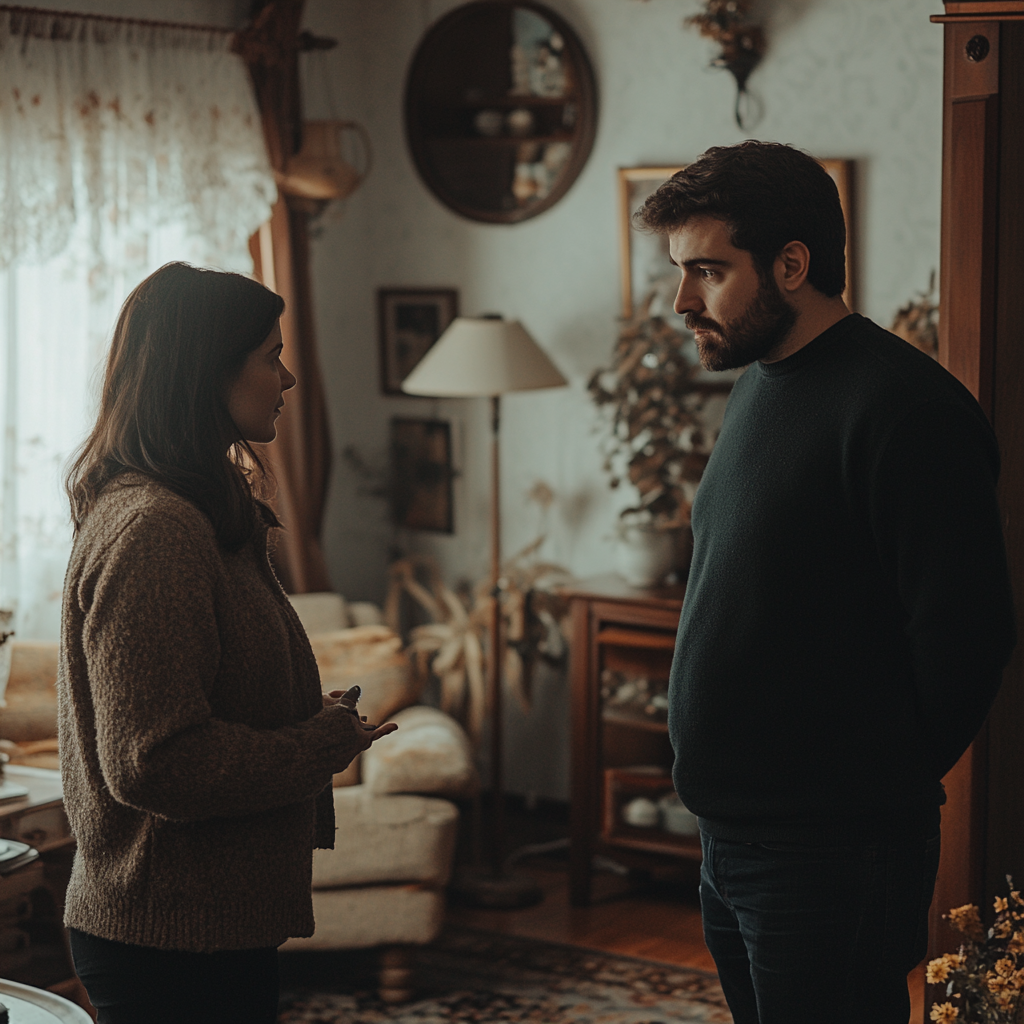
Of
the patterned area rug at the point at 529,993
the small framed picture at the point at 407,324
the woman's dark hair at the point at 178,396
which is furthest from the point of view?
the small framed picture at the point at 407,324

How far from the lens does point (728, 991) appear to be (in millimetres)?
1714

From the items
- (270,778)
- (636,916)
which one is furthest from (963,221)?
(636,916)

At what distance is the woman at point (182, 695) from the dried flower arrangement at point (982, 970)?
0.99m

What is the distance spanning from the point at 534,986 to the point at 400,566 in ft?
5.12

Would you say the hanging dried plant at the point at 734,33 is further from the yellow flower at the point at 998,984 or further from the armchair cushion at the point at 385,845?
the yellow flower at the point at 998,984

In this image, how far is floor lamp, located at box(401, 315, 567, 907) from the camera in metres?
3.56

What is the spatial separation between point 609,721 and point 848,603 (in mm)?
2204

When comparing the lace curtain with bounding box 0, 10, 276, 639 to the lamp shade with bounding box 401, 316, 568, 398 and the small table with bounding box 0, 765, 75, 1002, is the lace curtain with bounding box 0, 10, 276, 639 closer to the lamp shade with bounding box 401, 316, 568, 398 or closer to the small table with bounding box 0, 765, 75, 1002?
the lamp shade with bounding box 401, 316, 568, 398

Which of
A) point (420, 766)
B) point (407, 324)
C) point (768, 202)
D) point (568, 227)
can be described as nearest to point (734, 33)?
point (568, 227)

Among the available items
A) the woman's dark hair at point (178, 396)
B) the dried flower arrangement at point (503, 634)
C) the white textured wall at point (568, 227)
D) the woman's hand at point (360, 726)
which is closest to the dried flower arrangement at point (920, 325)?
the white textured wall at point (568, 227)

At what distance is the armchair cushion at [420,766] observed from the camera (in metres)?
3.10

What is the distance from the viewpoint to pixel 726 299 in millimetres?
1564

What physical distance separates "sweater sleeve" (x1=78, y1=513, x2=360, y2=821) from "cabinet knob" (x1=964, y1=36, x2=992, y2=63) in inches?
55.1

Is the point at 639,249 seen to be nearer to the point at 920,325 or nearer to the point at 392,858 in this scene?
the point at 920,325
